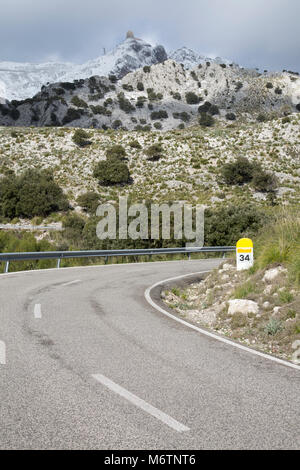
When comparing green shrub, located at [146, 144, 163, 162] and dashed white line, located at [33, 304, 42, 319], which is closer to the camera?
dashed white line, located at [33, 304, 42, 319]

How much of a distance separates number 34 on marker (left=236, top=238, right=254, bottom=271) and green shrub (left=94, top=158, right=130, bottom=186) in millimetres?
45011

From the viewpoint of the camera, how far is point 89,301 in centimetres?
1072

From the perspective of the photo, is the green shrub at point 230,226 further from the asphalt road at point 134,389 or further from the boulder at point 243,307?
the asphalt road at point 134,389

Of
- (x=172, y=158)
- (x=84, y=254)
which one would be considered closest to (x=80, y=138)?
(x=172, y=158)

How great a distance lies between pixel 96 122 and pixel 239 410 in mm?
104981

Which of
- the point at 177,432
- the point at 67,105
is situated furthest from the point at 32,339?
the point at 67,105

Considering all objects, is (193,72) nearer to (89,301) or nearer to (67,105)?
(67,105)

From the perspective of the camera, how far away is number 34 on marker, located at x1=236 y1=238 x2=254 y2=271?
37.9 feet

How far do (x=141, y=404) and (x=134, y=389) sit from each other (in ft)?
1.47

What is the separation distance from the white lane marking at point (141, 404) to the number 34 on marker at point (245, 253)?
7.51m

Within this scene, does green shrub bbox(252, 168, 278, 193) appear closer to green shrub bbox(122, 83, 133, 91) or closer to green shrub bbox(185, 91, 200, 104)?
green shrub bbox(185, 91, 200, 104)

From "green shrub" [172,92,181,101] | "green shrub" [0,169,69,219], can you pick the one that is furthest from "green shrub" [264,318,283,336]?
"green shrub" [172,92,181,101]

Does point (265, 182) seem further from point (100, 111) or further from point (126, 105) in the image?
point (126, 105)

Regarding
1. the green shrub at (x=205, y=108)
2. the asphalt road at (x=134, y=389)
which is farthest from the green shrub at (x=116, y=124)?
the asphalt road at (x=134, y=389)
